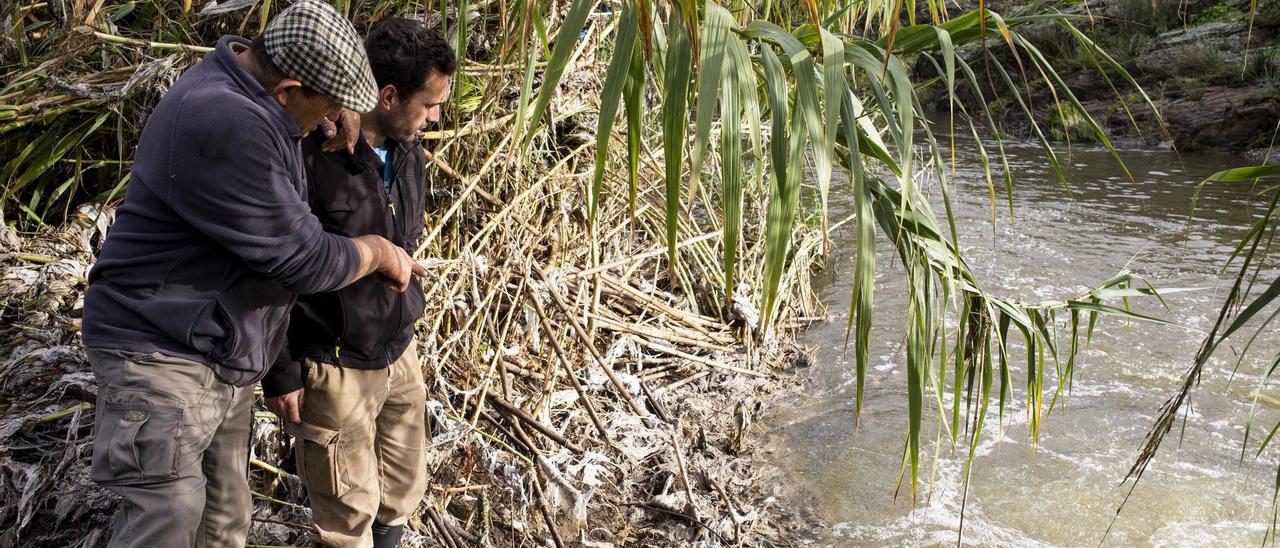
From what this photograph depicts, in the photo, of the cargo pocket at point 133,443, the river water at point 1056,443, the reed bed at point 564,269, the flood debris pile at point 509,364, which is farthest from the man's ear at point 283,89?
the river water at point 1056,443

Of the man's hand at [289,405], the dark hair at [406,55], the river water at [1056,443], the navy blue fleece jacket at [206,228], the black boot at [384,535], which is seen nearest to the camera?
the navy blue fleece jacket at [206,228]

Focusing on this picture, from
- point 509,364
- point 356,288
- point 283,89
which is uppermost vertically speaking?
→ point 283,89

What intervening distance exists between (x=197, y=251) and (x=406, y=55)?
2.09 ft

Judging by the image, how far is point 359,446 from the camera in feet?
7.73

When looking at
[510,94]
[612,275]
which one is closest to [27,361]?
[510,94]

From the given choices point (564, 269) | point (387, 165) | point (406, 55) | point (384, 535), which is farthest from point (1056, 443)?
point (406, 55)

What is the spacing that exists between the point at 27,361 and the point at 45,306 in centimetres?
31

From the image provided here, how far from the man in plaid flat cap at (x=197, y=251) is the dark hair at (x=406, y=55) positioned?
0.30 meters

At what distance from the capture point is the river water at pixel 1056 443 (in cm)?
317

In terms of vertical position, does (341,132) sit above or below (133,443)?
above

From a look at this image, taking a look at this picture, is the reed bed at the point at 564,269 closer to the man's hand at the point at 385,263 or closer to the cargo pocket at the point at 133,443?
the man's hand at the point at 385,263

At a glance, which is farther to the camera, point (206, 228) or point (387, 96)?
point (387, 96)

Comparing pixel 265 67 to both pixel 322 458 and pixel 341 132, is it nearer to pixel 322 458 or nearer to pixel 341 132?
pixel 341 132

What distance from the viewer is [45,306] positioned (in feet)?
9.76
